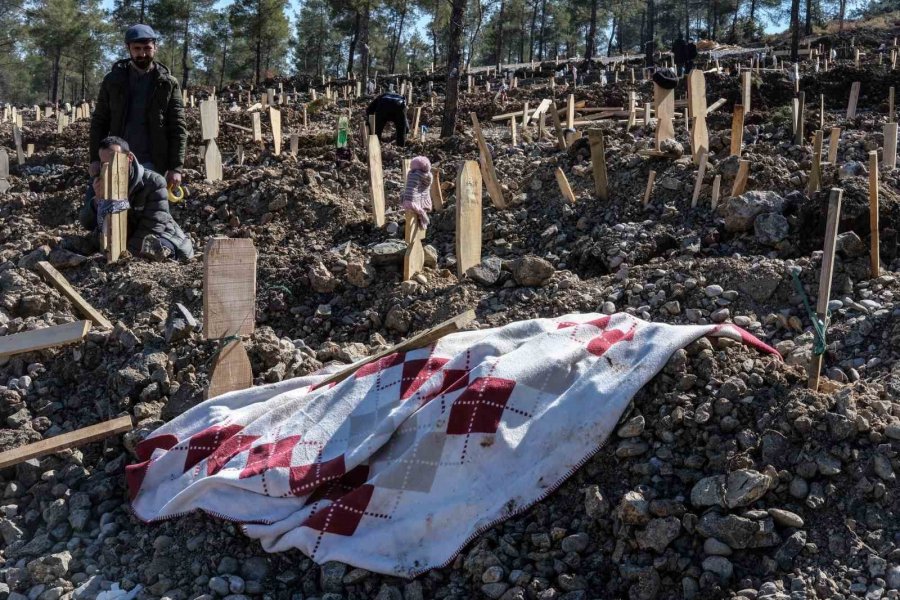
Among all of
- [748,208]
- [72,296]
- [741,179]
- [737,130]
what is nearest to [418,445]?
[72,296]

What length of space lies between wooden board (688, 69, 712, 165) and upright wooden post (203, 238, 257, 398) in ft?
14.7

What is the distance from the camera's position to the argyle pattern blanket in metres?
3.09

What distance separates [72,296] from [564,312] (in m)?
3.24

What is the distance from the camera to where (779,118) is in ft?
34.2

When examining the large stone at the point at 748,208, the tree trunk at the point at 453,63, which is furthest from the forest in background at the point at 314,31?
the large stone at the point at 748,208

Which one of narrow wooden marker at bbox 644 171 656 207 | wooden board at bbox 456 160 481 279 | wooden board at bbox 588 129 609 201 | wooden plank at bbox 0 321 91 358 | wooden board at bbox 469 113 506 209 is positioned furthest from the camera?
wooden board at bbox 469 113 506 209

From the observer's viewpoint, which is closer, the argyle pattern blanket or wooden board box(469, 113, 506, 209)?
the argyle pattern blanket

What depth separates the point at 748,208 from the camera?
6.04 m

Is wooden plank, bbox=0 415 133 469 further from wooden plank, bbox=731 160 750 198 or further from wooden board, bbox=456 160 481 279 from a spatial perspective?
wooden plank, bbox=731 160 750 198

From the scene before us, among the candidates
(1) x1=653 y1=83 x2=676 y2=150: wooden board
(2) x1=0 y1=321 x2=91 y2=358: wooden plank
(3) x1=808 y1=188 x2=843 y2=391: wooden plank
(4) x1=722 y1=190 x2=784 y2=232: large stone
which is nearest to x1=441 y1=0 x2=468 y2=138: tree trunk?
(1) x1=653 y1=83 x2=676 y2=150: wooden board

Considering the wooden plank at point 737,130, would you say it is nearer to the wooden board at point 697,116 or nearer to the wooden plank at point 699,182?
the wooden board at point 697,116

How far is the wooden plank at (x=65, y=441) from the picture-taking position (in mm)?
3760

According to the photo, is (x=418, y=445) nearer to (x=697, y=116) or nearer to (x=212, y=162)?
(x=697, y=116)

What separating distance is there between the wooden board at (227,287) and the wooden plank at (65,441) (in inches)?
23.9
